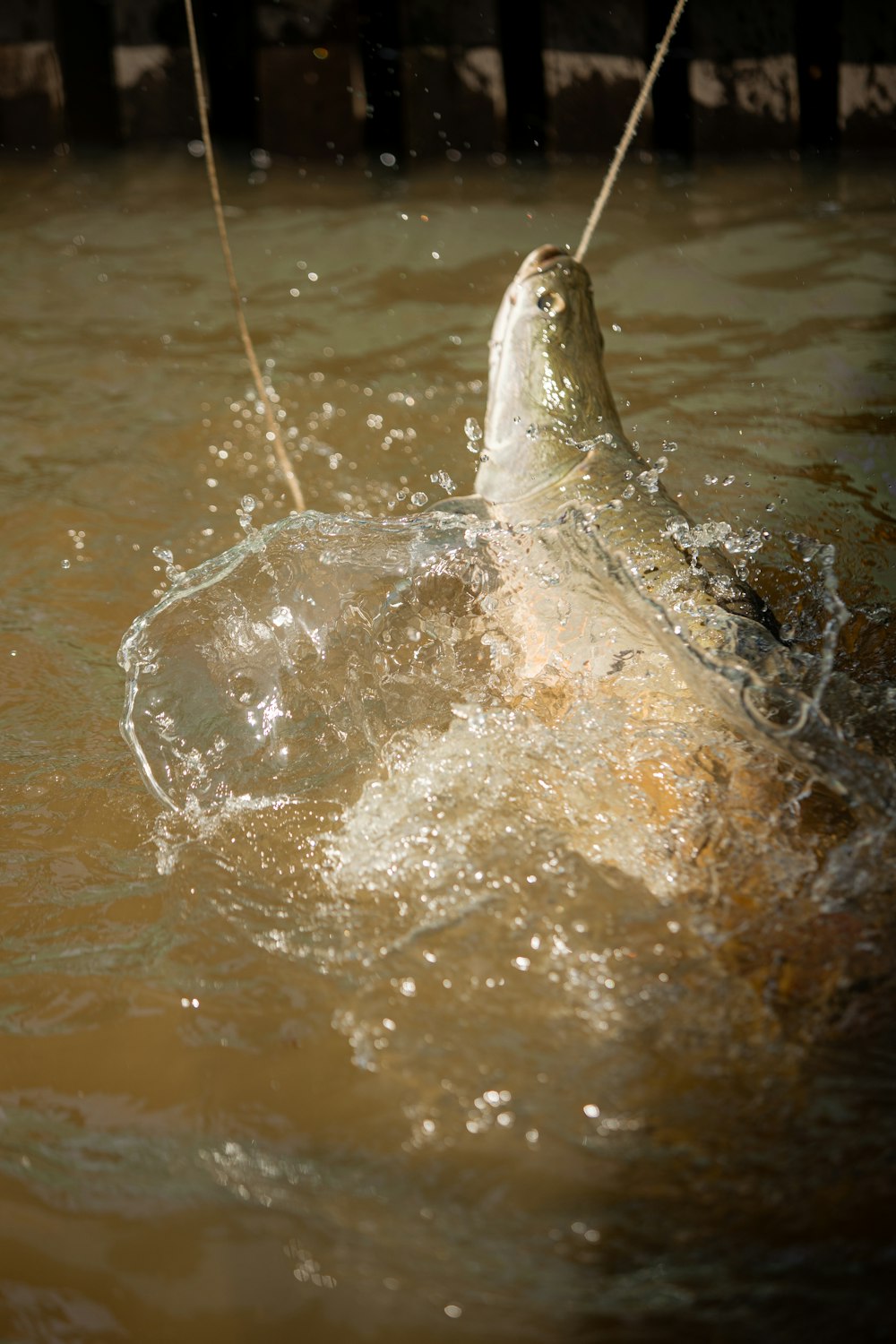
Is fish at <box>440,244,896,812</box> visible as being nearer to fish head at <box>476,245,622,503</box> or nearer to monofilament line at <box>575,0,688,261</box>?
fish head at <box>476,245,622,503</box>

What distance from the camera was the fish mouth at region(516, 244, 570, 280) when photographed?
9.48 feet

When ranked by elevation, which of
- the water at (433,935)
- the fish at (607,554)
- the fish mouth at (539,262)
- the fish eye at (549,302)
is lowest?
the water at (433,935)

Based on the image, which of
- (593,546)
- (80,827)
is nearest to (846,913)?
(593,546)

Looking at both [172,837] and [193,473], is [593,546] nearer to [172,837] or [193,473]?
[172,837]

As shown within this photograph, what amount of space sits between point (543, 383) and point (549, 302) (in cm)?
20

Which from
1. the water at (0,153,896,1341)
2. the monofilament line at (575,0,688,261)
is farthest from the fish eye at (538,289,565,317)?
the water at (0,153,896,1341)

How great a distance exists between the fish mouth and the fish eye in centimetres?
6

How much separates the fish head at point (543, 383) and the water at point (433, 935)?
29 cm

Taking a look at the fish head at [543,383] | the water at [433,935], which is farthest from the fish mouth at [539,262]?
the water at [433,935]

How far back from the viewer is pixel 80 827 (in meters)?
2.23

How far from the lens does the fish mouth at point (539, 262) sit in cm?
289

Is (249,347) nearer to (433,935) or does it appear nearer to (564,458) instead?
(564,458)

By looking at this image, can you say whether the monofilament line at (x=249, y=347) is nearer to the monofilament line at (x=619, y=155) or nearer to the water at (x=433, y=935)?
the water at (x=433, y=935)

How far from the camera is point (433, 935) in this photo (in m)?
1.90
